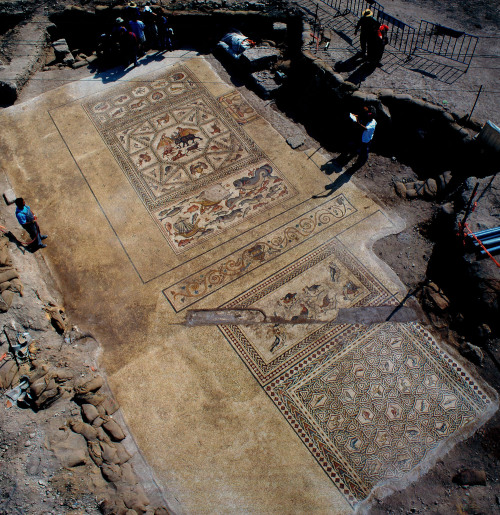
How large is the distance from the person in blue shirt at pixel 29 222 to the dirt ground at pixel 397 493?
24 cm

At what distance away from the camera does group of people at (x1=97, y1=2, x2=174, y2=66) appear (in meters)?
9.02

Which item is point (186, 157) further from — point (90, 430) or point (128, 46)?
point (90, 430)

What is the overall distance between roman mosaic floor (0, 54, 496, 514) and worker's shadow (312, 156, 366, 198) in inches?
4.9

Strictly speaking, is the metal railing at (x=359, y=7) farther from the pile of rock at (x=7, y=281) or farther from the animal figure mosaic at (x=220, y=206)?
the pile of rock at (x=7, y=281)

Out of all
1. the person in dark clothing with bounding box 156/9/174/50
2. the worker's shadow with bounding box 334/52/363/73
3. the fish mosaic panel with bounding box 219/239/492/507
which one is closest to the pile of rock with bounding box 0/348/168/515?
the fish mosaic panel with bounding box 219/239/492/507

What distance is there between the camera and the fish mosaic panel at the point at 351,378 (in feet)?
15.1

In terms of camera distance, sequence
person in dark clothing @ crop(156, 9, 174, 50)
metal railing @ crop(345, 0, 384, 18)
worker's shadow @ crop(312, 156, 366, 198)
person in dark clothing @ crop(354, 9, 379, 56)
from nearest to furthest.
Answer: worker's shadow @ crop(312, 156, 366, 198), person in dark clothing @ crop(354, 9, 379, 56), person in dark clothing @ crop(156, 9, 174, 50), metal railing @ crop(345, 0, 384, 18)

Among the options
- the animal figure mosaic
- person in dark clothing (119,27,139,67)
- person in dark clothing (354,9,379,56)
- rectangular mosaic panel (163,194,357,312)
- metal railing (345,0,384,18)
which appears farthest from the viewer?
metal railing (345,0,384,18)

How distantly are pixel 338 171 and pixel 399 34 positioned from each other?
173 inches

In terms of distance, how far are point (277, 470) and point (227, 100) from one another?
7135 millimetres

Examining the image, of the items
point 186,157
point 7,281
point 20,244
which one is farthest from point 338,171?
point 7,281

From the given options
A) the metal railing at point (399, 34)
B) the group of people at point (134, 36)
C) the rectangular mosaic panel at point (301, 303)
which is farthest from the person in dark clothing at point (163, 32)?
the rectangular mosaic panel at point (301, 303)

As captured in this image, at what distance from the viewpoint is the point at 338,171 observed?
7.27m

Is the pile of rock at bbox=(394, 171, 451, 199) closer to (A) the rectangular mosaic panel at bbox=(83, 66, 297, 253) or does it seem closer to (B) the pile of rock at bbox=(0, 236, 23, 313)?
(A) the rectangular mosaic panel at bbox=(83, 66, 297, 253)
